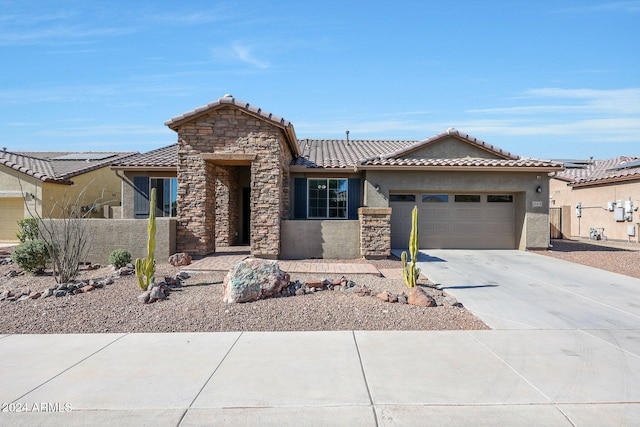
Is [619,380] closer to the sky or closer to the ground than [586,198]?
closer to the ground

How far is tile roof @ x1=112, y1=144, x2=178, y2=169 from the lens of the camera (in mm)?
16172

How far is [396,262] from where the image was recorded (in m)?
12.3

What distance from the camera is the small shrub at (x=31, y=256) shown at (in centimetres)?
998

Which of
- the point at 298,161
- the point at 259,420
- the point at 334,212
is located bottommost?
the point at 259,420

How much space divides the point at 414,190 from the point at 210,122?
8.28 m

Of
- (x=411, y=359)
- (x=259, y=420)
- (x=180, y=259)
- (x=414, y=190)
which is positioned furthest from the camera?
(x=414, y=190)

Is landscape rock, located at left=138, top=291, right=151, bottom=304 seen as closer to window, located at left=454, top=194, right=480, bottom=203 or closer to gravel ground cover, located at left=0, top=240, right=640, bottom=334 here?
gravel ground cover, located at left=0, top=240, right=640, bottom=334

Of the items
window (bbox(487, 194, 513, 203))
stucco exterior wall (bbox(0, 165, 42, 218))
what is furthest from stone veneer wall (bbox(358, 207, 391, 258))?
stucco exterior wall (bbox(0, 165, 42, 218))

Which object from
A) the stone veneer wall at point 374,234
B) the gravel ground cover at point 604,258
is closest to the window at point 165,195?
the stone veneer wall at point 374,234

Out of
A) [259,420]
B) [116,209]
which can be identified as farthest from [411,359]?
[116,209]

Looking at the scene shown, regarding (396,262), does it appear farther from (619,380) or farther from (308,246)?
(619,380)

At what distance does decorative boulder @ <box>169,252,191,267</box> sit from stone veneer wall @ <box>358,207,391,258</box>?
18.1ft

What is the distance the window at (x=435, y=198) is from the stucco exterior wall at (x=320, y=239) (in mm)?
4275

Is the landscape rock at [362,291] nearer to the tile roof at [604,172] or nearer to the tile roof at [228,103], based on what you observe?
the tile roof at [228,103]
